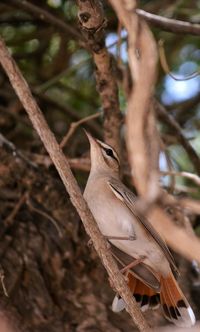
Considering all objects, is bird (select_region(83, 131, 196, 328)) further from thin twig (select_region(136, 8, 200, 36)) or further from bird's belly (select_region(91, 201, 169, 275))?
thin twig (select_region(136, 8, 200, 36))

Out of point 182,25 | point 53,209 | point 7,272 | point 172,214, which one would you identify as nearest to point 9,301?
point 7,272

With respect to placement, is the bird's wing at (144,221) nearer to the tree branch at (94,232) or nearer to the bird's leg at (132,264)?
the bird's leg at (132,264)

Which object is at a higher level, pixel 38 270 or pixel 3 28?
pixel 3 28

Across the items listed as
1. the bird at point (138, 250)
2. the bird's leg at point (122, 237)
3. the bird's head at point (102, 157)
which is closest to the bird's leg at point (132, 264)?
the bird at point (138, 250)

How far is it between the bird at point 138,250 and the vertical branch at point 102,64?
0.43m

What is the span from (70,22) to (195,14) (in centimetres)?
93

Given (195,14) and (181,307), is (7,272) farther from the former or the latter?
(195,14)

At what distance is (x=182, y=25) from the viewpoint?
3545 millimetres

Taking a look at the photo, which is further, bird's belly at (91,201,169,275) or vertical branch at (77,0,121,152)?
bird's belly at (91,201,169,275)

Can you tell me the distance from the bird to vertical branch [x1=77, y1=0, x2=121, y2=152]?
430mm

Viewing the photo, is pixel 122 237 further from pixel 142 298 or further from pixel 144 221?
pixel 142 298

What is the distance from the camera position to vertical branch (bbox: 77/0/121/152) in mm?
3791

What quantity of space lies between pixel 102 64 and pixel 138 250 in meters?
1.10

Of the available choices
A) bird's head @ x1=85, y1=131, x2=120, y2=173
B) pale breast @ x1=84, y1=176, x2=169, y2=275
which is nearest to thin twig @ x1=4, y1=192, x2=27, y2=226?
bird's head @ x1=85, y1=131, x2=120, y2=173
